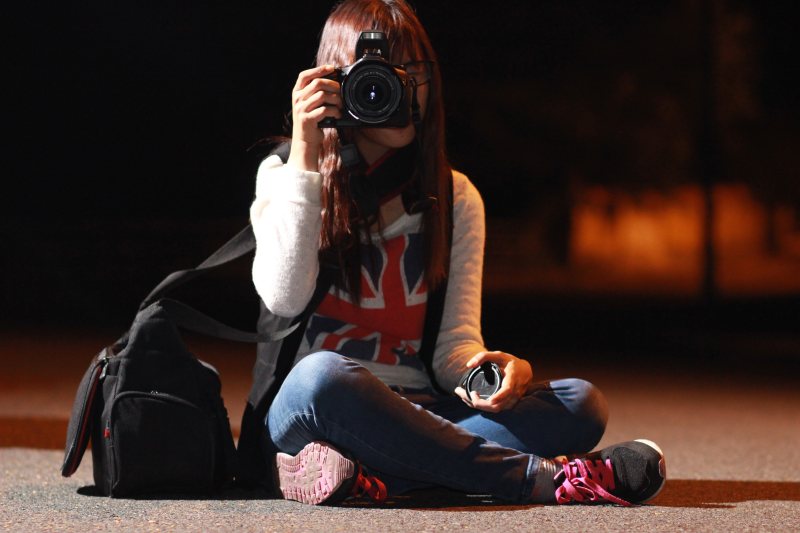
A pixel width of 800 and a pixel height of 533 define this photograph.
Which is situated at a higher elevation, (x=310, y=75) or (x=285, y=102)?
(x=285, y=102)

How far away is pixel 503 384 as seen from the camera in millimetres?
3402

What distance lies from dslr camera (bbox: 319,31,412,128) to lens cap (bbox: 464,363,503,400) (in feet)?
2.02

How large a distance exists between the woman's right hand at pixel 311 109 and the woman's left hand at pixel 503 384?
1.99 feet

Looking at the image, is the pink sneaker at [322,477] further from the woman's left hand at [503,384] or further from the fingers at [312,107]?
the fingers at [312,107]

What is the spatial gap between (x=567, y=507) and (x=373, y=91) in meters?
1.09

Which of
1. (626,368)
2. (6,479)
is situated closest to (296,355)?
(6,479)

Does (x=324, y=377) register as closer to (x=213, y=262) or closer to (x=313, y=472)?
(x=313, y=472)

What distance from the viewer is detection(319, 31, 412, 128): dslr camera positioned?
3.36 meters

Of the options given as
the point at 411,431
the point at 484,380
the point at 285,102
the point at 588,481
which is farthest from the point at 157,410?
the point at 285,102

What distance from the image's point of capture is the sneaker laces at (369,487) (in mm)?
3364

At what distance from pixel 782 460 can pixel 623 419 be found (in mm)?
1220

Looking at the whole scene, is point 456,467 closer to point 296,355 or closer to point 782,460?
point 296,355

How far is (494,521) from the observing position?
10.7ft

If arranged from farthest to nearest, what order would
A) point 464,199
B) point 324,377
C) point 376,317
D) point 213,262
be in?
point 464,199 → point 376,317 → point 213,262 → point 324,377
